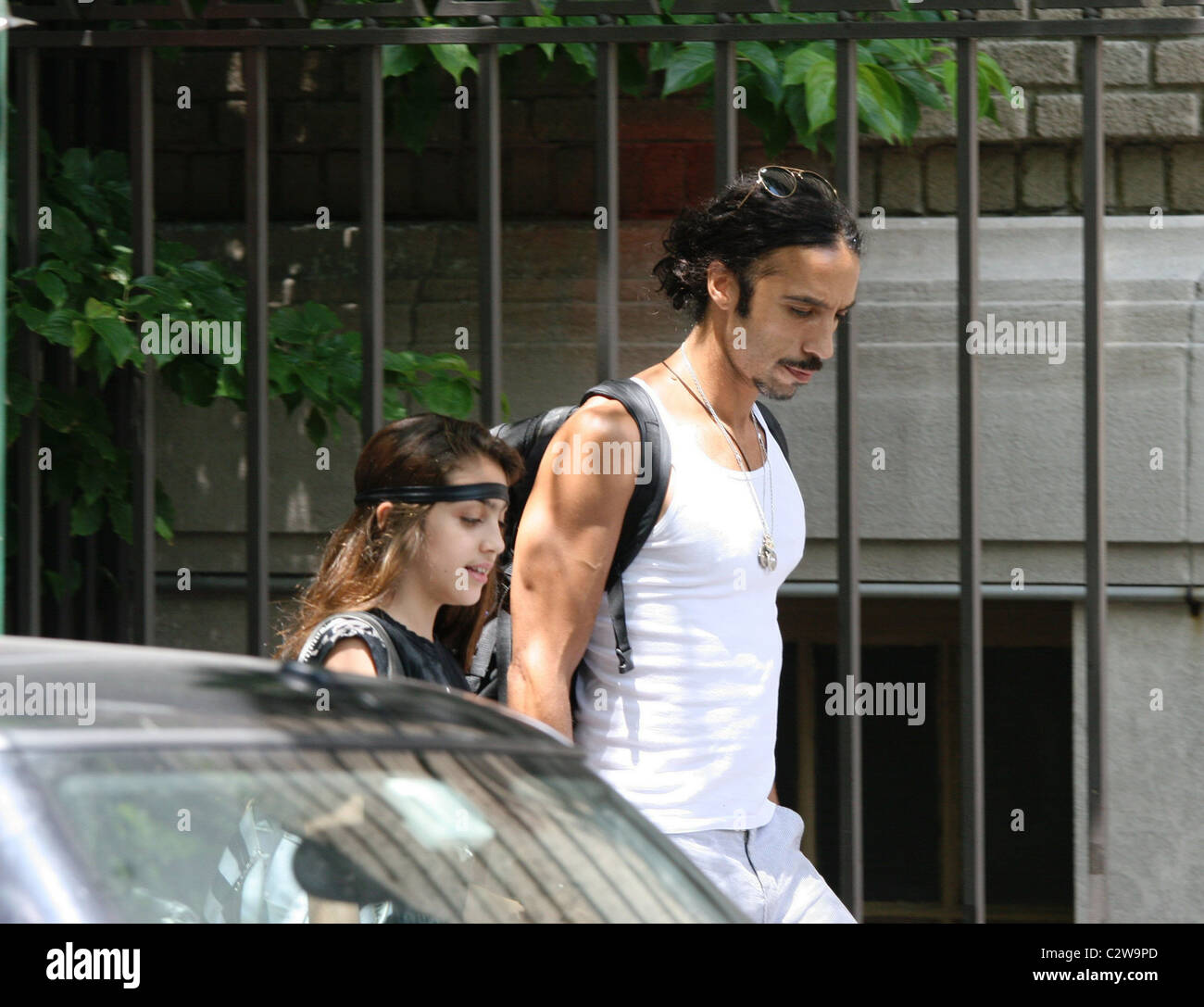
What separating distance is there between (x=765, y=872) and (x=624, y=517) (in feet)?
2.15

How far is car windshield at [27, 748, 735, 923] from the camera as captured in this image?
1681 millimetres

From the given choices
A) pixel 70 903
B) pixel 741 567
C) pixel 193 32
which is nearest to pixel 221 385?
pixel 193 32

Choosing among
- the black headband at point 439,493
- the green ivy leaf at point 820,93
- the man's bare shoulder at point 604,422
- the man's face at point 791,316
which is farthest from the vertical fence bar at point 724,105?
the black headband at point 439,493

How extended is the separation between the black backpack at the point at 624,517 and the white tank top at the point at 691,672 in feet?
0.06

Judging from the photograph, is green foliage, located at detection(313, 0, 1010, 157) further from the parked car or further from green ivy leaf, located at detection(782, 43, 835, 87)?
the parked car

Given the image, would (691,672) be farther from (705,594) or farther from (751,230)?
(751,230)

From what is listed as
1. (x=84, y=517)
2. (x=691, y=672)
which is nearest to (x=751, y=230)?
(x=691, y=672)

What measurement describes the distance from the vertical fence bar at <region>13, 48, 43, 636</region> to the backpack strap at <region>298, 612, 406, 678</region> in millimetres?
1165

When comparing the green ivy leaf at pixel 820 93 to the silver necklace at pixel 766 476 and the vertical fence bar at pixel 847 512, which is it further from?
the silver necklace at pixel 766 476

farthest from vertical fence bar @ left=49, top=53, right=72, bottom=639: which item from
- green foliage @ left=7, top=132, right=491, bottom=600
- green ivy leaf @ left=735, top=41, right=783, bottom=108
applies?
green ivy leaf @ left=735, top=41, right=783, bottom=108

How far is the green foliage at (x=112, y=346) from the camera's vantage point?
3.67 m

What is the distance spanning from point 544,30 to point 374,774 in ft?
6.53

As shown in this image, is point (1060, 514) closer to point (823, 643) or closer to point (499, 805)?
Result: point (823, 643)

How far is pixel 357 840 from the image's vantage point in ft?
6.02
